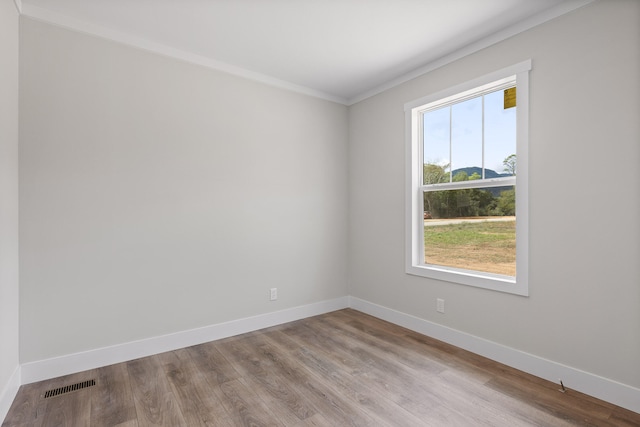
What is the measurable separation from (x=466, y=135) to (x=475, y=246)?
3.40 feet

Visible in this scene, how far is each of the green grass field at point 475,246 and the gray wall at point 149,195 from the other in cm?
137

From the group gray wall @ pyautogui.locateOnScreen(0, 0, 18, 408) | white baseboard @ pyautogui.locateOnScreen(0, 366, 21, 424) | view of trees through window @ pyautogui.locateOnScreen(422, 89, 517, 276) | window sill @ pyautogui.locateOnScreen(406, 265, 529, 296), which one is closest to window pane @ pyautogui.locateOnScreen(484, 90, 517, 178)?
view of trees through window @ pyautogui.locateOnScreen(422, 89, 517, 276)

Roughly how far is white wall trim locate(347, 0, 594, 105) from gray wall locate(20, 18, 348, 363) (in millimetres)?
1043

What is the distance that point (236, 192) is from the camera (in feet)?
10.4

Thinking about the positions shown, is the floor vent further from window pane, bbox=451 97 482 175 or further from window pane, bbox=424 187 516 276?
window pane, bbox=451 97 482 175

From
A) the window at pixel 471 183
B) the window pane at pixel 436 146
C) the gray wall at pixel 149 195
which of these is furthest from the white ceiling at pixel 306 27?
the window pane at pixel 436 146

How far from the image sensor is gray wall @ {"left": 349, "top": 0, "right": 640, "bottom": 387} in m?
1.92

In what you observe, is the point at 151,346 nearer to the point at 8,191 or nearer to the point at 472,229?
the point at 8,191

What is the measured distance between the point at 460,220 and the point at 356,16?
1.99 m

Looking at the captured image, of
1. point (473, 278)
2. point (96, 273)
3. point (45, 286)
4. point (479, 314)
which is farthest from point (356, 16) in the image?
point (45, 286)

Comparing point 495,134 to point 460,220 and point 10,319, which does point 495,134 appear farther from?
point 10,319

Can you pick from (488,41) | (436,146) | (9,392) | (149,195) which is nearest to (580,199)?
(436,146)

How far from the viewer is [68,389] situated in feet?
7.07

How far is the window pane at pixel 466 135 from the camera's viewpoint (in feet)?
9.23
